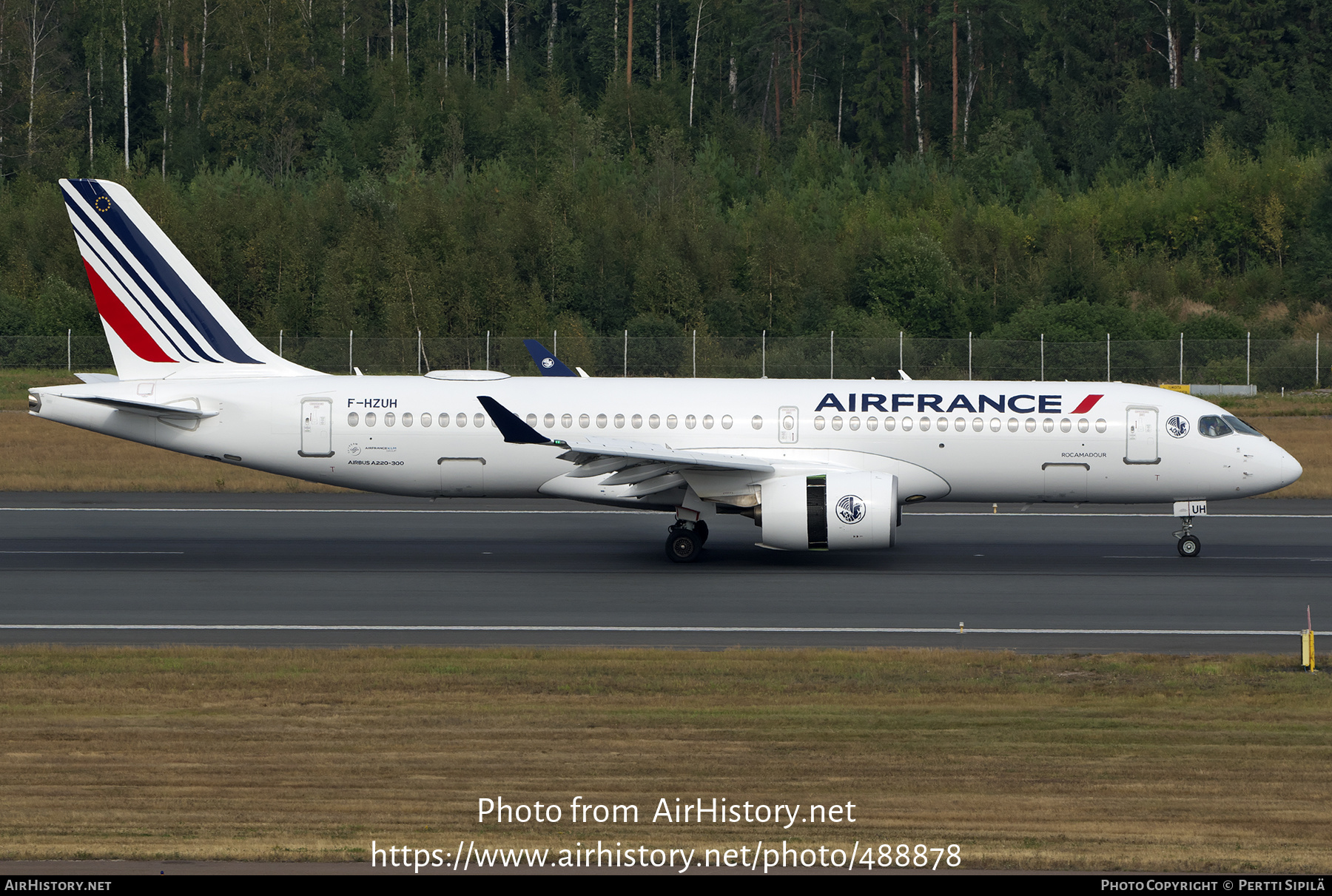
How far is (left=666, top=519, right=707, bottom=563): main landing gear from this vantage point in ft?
80.7

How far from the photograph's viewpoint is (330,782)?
11.9m

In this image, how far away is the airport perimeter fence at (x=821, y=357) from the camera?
54312 mm

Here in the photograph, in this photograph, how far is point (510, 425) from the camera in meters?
22.8

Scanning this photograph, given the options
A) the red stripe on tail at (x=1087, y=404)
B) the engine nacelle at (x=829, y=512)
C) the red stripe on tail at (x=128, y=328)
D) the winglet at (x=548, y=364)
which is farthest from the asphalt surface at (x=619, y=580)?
the red stripe on tail at (x=128, y=328)

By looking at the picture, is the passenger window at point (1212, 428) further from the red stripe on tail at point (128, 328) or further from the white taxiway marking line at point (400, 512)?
the red stripe on tail at point (128, 328)

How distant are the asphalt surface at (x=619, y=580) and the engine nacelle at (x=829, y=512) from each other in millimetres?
688

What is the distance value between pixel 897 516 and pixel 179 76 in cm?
8440

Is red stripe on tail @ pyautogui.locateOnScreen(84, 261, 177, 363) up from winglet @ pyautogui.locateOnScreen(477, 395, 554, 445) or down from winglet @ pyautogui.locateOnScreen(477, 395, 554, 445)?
up

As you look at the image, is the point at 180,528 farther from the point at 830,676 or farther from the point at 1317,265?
the point at 1317,265

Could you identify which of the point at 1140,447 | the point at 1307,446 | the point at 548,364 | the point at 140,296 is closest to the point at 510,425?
the point at 548,364

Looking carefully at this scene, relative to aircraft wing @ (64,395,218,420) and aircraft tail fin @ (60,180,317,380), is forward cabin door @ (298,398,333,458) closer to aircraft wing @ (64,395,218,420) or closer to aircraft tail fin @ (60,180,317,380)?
aircraft tail fin @ (60,180,317,380)

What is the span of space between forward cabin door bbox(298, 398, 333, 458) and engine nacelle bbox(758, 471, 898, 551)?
25.7ft

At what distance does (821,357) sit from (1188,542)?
30.9 metres

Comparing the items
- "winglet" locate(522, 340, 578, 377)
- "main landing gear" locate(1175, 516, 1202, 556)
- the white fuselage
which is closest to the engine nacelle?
the white fuselage
